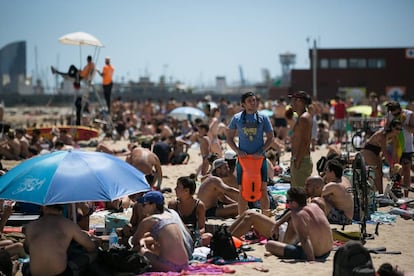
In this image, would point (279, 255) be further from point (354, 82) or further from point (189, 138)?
point (354, 82)

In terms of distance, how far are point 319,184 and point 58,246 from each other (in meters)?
3.40

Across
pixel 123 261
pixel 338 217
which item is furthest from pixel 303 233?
pixel 338 217

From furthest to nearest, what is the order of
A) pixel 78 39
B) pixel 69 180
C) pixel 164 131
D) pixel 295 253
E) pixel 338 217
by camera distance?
pixel 78 39 → pixel 164 131 → pixel 338 217 → pixel 295 253 → pixel 69 180

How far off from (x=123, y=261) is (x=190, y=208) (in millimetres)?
1616

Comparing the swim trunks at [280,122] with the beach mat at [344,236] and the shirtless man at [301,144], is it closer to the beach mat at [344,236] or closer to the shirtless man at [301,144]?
the shirtless man at [301,144]

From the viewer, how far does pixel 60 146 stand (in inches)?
593

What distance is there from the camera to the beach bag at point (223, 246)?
6.88m

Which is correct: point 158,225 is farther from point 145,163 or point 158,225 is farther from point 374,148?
point 374,148

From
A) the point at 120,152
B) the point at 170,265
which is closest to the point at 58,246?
the point at 170,265

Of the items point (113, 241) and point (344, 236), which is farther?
point (344, 236)

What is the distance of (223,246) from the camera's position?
6.92 meters

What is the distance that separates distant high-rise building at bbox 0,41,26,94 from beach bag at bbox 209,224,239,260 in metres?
108

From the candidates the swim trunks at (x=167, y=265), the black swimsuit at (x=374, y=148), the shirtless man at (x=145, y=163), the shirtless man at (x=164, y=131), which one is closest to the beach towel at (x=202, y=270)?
the swim trunks at (x=167, y=265)

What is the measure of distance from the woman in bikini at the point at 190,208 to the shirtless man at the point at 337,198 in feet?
5.38
